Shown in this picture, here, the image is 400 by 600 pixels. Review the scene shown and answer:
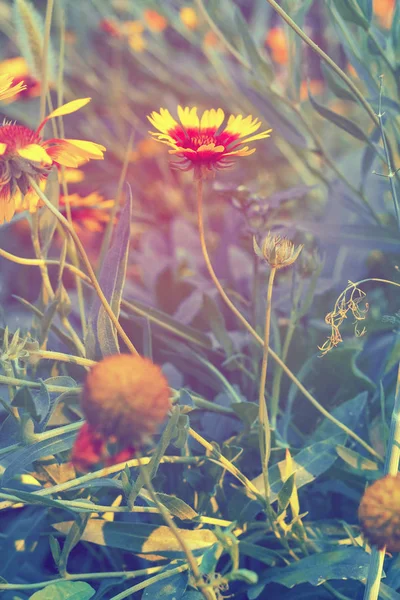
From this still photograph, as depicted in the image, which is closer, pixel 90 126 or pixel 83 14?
pixel 90 126

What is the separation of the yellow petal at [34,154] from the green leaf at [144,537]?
0.28 meters

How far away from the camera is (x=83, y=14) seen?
4.19ft

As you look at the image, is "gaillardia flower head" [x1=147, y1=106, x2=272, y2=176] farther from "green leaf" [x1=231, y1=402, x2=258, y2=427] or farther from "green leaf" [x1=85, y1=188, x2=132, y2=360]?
"green leaf" [x1=231, y1=402, x2=258, y2=427]

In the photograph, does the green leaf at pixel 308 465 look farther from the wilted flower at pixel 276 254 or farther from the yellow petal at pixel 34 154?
the yellow petal at pixel 34 154

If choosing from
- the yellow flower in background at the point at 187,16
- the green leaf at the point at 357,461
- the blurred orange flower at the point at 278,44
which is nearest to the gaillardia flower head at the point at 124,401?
the green leaf at the point at 357,461

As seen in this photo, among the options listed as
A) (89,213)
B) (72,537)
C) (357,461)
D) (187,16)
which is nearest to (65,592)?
(72,537)

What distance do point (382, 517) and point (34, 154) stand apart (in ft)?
0.96

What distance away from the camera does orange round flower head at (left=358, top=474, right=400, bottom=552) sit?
368mm

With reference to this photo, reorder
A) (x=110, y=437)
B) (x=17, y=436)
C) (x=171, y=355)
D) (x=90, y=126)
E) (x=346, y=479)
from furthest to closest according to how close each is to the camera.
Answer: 1. (x=90, y=126)
2. (x=171, y=355)
3. (x=346, y=479)
4. (x=17, y=436)
5. (x=110, y=437)

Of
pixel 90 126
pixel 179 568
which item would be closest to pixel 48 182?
pixel 179 568

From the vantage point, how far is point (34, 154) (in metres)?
0.39

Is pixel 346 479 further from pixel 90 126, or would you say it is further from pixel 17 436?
pixel 90 126

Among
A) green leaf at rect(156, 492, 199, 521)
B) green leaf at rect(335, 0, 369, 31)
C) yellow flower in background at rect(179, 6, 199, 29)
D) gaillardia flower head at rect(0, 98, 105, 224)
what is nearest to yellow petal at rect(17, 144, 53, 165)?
gaillardia flower head at rect(0, 98, 105, 224)

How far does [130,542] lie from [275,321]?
0.24 m
